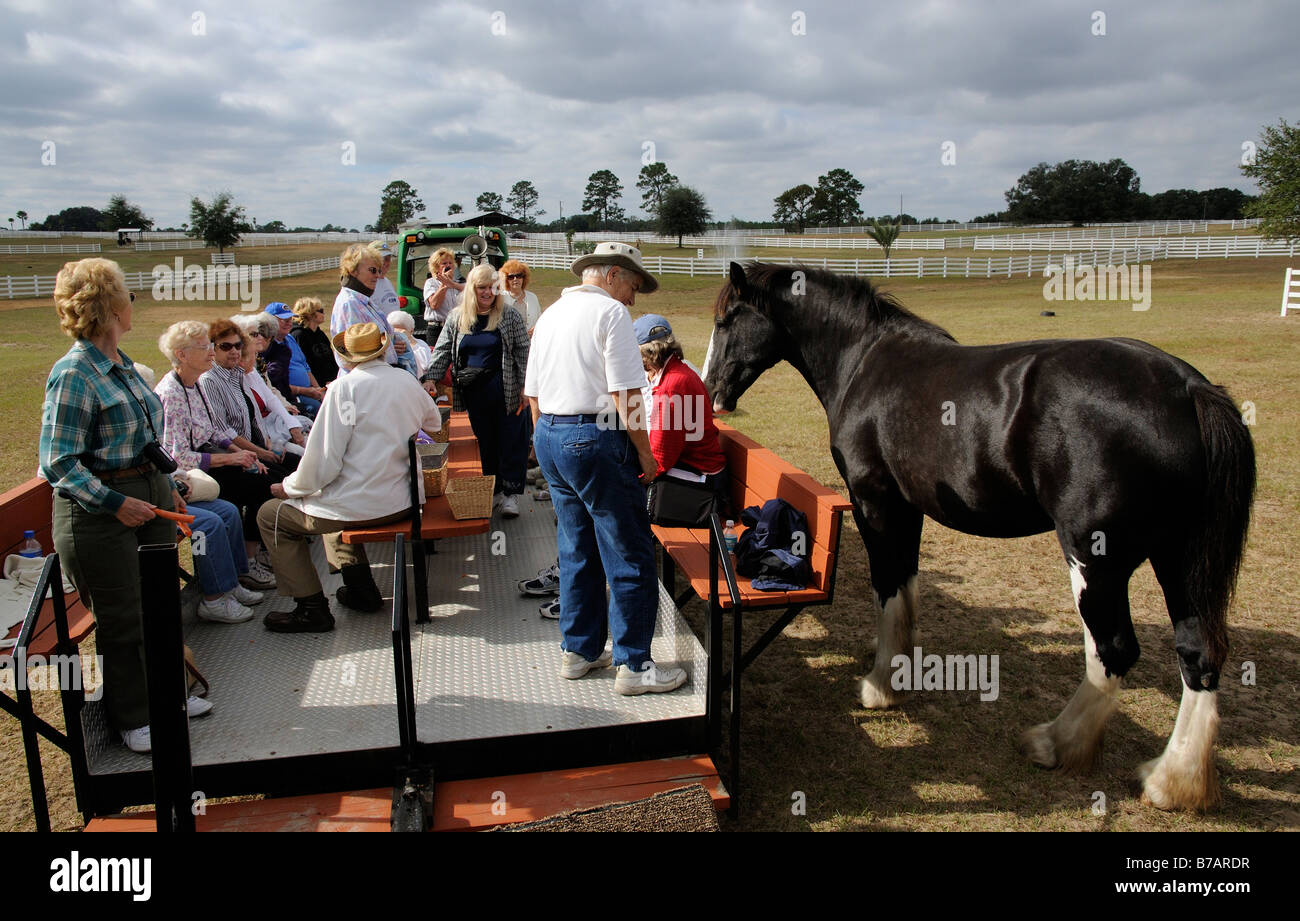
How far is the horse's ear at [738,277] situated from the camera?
4.79 metres

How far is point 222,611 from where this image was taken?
14.4 ft

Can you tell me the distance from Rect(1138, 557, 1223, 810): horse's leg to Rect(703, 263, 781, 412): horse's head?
240cm

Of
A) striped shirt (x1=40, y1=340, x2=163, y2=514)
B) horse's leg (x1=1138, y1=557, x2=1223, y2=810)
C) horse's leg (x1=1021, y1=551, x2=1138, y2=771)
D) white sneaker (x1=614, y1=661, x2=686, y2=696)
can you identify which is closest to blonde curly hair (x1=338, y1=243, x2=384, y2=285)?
striped shirt (x1=40, y1=340, x2=163, y2=514)

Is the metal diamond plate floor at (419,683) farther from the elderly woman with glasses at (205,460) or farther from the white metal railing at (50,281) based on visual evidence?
the white metal railing at (50,281)

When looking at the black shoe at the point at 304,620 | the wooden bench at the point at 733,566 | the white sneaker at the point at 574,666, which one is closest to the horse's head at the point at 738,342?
the wooden bench at the point at 733,566

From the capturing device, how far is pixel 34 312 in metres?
27.8

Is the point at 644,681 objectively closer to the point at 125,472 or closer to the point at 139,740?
the point at 139,740

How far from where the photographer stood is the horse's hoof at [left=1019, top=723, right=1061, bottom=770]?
387cm

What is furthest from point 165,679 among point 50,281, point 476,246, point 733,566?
point 50,281

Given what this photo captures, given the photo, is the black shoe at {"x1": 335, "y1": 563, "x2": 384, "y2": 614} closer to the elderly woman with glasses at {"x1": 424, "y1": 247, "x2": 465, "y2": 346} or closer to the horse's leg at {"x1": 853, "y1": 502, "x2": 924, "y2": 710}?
the horse's leg at {"x1": 853, "y1": 502, "x2": 924, "y2": 710}
